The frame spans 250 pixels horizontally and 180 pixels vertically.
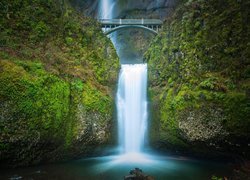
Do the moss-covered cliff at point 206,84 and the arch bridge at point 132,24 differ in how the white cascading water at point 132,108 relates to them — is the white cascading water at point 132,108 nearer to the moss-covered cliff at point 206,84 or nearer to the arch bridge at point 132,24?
the moss-covered cliff at point 206,84

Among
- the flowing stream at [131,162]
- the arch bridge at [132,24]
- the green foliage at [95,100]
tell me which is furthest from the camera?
the arch bridge at [132,24]

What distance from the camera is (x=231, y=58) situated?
1130 cm

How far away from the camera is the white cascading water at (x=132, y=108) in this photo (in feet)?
45.6

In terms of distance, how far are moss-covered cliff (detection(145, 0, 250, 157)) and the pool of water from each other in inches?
32.3

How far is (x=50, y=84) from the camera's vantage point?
35.7 ft

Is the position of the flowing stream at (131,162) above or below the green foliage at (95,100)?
below

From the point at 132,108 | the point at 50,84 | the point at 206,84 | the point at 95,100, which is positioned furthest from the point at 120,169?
the point at 206,84

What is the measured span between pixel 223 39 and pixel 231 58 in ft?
3.79

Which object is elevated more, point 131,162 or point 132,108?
point 132,108

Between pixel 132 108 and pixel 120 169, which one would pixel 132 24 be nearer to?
pixel 132 108

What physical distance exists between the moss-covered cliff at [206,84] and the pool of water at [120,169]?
82cm

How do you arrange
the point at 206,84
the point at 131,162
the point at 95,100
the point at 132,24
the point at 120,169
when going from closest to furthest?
the point at 120,169, the point at 206,84, the point at 131,162, the point at 95,100, the point at 132,24

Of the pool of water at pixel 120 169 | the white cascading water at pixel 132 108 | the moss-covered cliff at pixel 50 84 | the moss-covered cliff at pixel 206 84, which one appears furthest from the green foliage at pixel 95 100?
the moss-covered cliff at pixel 206 84

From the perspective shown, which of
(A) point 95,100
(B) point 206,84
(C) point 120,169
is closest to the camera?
(C) point 120,169
